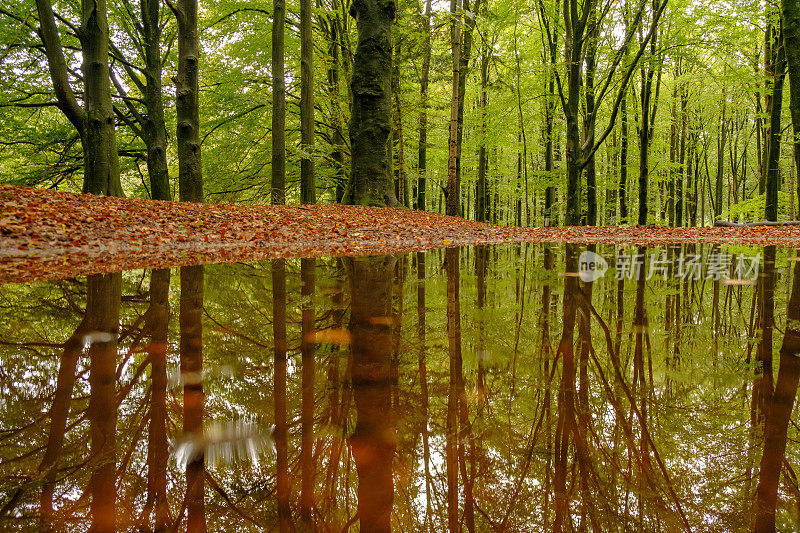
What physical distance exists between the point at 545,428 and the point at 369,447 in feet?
1.83

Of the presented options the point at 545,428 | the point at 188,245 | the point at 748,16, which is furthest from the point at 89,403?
the point at 748,16

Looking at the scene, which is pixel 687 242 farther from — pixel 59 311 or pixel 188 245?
pixel 59 311

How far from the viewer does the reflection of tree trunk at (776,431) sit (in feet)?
3.22

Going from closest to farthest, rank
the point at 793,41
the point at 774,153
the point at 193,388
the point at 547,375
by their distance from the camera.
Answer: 1. the point at 193,388
2. the point at 547,375
3. the point at 793,41
4. the point at 774,153

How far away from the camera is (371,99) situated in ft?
33.6

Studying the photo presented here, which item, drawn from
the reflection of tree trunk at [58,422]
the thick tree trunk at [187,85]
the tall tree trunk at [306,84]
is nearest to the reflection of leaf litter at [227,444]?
the reflection of tree trunk at [58,422]

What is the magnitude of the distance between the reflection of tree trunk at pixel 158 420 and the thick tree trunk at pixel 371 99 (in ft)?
26.0

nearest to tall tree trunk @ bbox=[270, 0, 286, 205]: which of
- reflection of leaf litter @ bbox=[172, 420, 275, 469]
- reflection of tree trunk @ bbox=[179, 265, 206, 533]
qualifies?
reflection of tree trunk @ bbox=[179, 265, 206, 533]

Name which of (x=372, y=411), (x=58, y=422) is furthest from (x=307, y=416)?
(x=58, y=422)

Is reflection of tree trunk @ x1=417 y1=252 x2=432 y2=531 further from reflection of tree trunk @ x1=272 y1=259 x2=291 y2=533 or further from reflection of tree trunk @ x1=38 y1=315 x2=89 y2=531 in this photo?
reflection of tree trunk @ x1=38 y1=315 x2=89 y2=531

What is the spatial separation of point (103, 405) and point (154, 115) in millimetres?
12511

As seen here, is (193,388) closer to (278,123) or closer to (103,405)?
(103,405)

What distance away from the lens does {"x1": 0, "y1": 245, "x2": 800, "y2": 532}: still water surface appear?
1.00 metres

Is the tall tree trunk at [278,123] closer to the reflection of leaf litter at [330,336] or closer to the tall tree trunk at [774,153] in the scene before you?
the reflection of leaf litter at [330,336]
